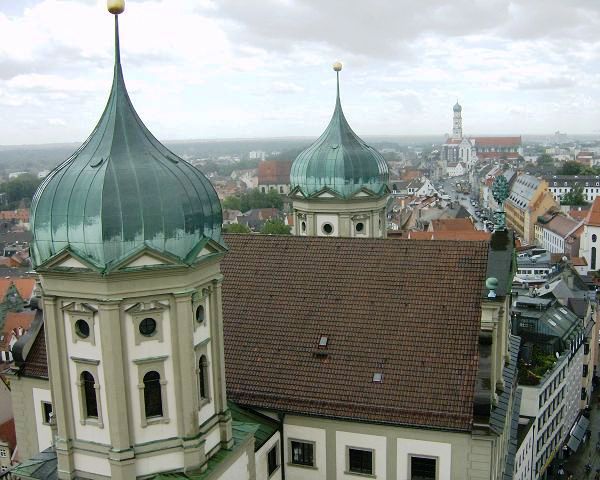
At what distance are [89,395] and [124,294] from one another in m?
3.03

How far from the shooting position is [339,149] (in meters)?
37.4

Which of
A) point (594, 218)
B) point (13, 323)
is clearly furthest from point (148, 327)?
point (594, 218)

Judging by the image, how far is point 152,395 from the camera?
1797cm

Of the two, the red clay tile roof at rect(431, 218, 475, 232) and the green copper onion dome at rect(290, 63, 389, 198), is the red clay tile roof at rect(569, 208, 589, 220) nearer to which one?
the red clay tile roof at rect(431, 218, 475, 232)

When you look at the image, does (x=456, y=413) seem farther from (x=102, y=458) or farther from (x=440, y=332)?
(x=102, y=458)

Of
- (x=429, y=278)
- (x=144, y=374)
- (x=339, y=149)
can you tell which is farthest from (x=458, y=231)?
(x=144, y=374)

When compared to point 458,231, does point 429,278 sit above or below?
above

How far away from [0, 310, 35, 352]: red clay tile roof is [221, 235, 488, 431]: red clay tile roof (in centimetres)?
4154

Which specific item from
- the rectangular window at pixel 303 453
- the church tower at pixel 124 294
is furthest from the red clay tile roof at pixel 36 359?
the rectangular window at pixel 303 453

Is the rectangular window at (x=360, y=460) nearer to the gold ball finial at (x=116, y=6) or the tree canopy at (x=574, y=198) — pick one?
the gold ball finial at (x=116, y=6)

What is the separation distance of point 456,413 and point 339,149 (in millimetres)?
19130

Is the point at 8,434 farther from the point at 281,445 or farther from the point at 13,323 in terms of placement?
the point at 281,445

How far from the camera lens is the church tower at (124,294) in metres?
16.7

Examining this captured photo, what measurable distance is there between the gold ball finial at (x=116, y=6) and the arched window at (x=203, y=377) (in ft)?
29.7
